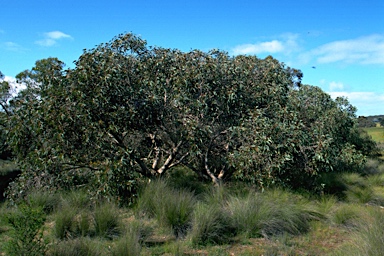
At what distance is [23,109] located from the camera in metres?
7.84

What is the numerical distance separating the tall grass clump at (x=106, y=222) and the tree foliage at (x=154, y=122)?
81 cm

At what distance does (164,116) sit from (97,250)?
412cm

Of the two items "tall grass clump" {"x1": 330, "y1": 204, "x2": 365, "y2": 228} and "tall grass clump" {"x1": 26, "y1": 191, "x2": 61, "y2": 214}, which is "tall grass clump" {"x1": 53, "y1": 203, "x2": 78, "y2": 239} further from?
"tall grass clump" {"x1": 330, "y1": 204, "x2": 365, "y2": 228}

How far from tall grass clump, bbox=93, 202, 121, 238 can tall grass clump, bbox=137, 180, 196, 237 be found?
66cm

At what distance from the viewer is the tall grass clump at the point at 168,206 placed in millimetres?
5863

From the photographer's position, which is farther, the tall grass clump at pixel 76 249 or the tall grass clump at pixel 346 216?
the tall grass clump at pixel 346 216

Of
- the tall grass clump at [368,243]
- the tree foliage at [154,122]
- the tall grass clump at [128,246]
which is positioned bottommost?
the tall grass clump at [128,246]

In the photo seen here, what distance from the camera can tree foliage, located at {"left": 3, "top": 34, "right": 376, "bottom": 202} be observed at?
7.22 m

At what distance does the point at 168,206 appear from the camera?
607 cm

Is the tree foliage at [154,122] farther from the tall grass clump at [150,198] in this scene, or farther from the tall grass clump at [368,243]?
the tall grass clump at [368,243]

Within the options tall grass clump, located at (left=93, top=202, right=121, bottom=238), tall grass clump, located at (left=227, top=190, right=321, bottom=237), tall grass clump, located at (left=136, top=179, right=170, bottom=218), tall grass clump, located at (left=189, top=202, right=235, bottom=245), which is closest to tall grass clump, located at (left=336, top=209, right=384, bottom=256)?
tall grass clump, located at (left=227, top=190, right=321, bottom=237)

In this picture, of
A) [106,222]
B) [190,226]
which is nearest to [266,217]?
[190,226]

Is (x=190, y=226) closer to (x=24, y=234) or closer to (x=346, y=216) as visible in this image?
(x=24, y=234)

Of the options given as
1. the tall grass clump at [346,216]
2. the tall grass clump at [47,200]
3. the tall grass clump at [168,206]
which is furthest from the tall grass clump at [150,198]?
the tall grass clump at [346,216]
